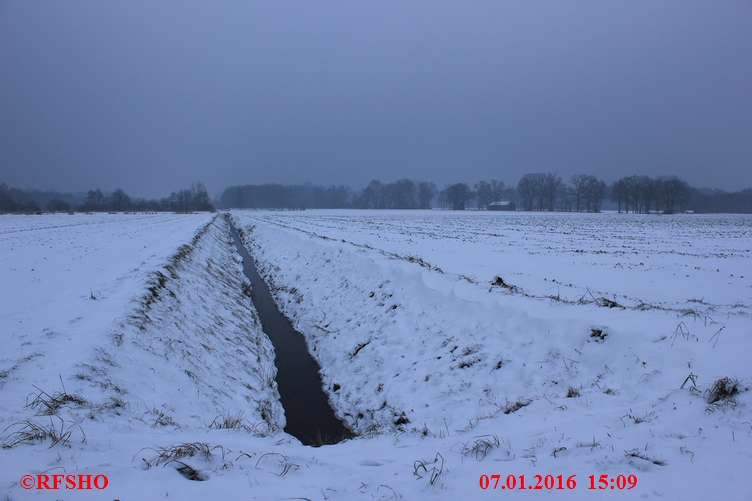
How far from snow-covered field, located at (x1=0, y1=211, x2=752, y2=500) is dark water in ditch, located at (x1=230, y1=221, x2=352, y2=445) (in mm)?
334

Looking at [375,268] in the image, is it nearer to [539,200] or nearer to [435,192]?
[539,200]

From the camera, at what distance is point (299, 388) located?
995cm

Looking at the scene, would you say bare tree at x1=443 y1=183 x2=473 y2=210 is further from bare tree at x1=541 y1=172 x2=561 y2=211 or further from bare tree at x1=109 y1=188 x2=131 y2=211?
bare tree at x1=109 y1=188 x2=131 y2=211

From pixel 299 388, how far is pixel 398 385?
10.2 ft

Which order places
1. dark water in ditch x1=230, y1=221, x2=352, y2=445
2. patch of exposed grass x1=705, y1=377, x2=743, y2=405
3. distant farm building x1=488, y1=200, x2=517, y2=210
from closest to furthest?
patch of exposed grass x1=705, y1=377, x2=743, y2=405
dark water in ditch x1=230, y1=221, x2=352, y2=445
distant farm building x1=488, y1=200, x2=517, y2=210

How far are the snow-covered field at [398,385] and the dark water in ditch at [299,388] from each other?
0.33 metres

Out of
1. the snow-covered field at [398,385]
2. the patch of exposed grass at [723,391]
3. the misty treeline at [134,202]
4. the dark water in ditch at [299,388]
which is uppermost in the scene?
the misty treeline at [134,202]

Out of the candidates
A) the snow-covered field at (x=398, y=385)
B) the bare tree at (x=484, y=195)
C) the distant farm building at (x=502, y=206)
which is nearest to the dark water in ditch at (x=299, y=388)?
the snow-covered field at (x=398, y=385)

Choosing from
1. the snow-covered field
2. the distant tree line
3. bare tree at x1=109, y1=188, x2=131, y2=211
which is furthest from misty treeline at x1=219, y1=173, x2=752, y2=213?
the snow-covered field

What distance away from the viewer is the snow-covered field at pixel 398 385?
3.79 meters

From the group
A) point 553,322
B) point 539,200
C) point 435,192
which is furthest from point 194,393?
point 435,192

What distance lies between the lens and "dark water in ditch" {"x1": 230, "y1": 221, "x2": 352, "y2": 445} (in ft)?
26.0

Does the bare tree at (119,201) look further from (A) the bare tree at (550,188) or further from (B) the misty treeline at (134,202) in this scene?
(A) the bare tree at (550,188)

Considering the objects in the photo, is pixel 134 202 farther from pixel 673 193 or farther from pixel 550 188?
pixel 673 193
